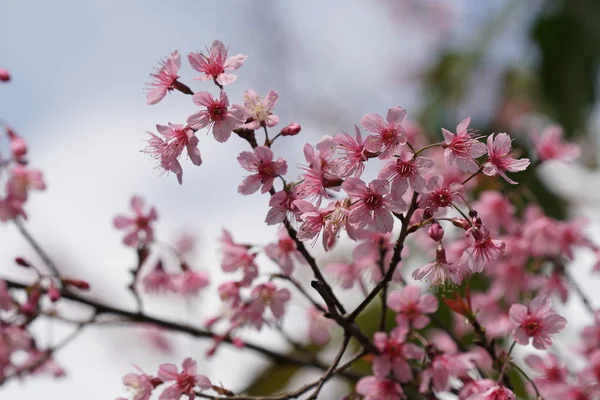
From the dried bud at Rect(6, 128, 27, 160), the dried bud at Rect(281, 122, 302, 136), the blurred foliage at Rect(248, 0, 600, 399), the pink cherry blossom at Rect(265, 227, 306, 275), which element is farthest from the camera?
the blurred foliage at Rect(248, 0, 600, 399)

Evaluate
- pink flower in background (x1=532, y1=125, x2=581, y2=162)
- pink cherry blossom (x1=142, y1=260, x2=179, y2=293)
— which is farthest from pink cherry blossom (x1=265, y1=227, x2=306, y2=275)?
pink flower in background (x1=532, y1=125, x2=581, y2=162)

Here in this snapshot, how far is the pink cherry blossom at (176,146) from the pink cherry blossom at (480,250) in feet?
1.21

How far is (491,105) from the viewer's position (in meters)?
3.28

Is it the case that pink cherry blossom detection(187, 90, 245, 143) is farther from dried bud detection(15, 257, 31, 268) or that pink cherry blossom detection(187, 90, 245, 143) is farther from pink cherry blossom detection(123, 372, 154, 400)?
dried bud detection(15, 257, 31, 268)

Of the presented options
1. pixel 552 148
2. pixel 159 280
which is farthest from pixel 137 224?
pixel 552 148

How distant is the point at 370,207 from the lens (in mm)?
836

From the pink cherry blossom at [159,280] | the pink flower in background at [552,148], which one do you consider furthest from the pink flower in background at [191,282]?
the pink flower in background at [552,148]

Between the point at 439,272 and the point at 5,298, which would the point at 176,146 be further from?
the point at 5,298

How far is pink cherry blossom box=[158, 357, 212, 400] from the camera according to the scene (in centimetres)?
92

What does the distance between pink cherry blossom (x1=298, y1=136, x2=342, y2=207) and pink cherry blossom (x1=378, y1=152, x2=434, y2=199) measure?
0.07 meters

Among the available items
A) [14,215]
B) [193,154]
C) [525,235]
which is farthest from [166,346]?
[193,154]

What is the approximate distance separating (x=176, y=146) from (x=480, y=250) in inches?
16.4

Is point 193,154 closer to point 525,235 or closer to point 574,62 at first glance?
point 525,235

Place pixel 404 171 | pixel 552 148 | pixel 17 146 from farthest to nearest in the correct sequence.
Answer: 1. pixel 552 148
2. pixel 17 146
3. pixel 404 171
